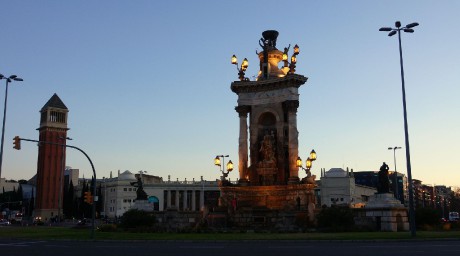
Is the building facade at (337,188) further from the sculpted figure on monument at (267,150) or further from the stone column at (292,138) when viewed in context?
the stone column at (292,138)

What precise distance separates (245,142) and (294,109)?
21.3ft

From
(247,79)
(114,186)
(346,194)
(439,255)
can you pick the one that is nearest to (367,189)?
(346,194)

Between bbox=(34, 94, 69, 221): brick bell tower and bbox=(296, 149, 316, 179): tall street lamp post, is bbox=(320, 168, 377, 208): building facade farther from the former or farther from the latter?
bbox=(296, 149, 316, 179): tall street lamp post

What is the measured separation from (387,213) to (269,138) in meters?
15.9

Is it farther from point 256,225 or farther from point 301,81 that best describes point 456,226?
point 301,81

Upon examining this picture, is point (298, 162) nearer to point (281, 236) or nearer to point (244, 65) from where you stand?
point (244, 65)

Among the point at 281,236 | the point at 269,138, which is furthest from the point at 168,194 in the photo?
the point at 281,236

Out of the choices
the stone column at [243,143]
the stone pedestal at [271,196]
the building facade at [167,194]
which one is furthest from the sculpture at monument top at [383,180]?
the building facade at [167,194]

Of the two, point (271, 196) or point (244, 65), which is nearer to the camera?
point (271, 196)

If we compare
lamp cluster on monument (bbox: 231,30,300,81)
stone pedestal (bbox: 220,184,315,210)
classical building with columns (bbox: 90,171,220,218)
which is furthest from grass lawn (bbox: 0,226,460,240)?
classical building with columns (bbox: 90,171,220,218)

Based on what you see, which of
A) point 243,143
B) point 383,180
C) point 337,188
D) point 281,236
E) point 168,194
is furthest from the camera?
point 168,194

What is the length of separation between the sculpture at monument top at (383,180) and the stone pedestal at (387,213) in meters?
0.67

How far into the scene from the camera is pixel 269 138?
52438mm

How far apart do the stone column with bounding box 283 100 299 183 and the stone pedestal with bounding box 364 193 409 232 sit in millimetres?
9632
